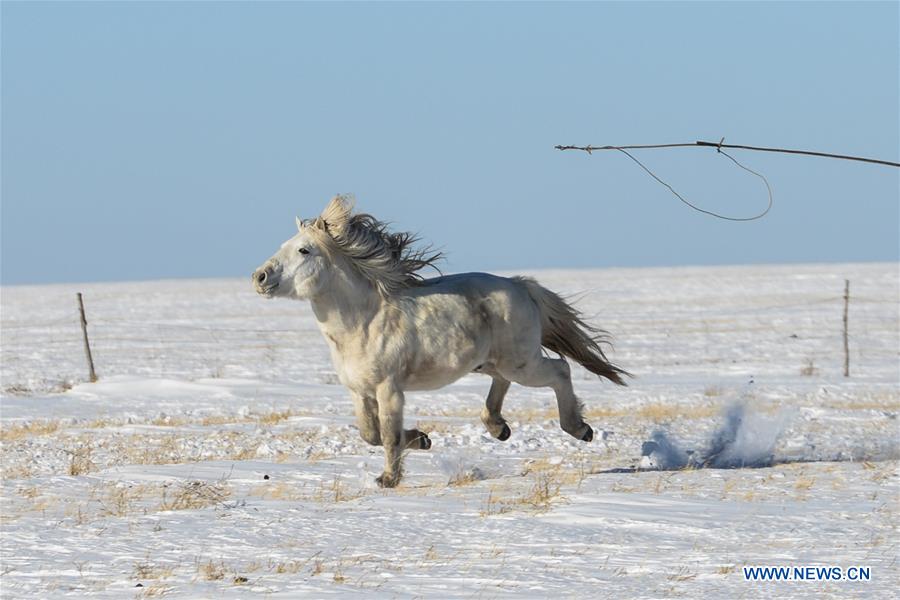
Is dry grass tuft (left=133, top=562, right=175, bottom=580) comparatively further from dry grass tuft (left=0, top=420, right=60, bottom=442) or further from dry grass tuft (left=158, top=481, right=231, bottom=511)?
dry grass tuft (left=0, top=420, right=60, bottom=442)

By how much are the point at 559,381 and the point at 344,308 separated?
181cm

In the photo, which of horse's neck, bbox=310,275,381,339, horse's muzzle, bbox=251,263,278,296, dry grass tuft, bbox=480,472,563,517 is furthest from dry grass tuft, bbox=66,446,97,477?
dry grass tuft, bbox=480,472,563,517

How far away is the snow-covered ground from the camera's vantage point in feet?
20.8

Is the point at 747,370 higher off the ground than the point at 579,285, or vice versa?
the point at 579,285

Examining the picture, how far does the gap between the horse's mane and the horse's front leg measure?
2.29 ft

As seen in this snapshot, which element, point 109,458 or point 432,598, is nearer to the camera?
point 432,598

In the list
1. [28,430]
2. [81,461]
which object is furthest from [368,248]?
[28,430]

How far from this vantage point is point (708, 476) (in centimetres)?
979

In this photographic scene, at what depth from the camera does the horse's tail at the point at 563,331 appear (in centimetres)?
1095

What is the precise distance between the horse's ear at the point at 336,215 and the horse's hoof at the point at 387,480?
5.74ft

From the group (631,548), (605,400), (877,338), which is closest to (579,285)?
(877,338)

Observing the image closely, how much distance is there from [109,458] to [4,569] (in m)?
4.89

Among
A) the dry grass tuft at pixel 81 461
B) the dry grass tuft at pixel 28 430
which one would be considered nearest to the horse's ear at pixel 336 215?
the dry grass tuft at pixel 81 461

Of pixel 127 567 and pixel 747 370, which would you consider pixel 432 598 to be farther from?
pixel 747 370
